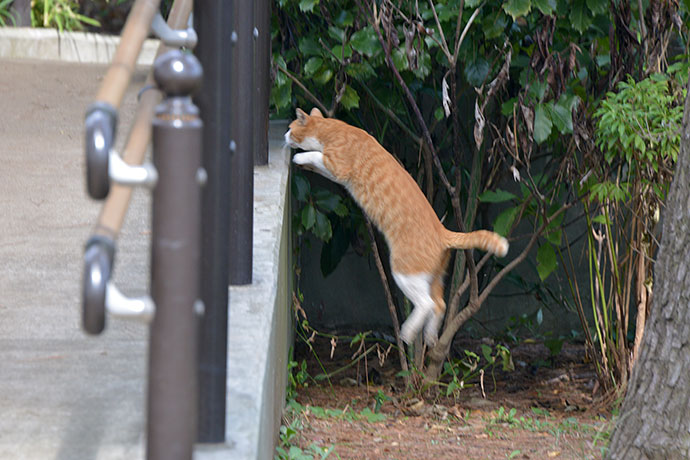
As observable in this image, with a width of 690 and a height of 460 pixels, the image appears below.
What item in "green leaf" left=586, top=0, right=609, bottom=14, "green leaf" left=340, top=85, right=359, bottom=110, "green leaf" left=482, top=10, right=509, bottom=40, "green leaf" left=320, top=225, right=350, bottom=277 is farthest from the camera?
"green leaf" left=320, top=225, right=350, bottom=277

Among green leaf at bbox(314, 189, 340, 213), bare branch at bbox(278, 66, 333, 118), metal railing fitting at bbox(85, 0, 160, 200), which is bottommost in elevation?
green leaf at bbox(314, 189, 340, 213)

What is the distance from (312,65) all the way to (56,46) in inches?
113

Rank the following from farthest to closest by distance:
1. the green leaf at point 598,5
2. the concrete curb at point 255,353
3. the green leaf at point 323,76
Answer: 1. the green leaf at point 323,76
2. the green leaf at point 598,5
3. the concrete curb at point 255,353

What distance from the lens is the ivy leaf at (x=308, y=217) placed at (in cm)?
462

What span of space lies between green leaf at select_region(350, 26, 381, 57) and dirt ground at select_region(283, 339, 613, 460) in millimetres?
1787

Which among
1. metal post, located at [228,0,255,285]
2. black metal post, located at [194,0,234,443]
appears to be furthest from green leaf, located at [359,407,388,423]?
black metal post, located at [194,0,234,443]

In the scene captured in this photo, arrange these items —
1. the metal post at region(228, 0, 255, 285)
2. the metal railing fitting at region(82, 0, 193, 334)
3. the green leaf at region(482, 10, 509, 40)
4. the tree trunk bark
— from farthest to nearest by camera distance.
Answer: the green leaf at region(482, 10, 509, 40) < the tree trunk bark < the metal post at region(228, 0, 255, 285) < the metal railing fitting at region(82, 0, 193, 334)

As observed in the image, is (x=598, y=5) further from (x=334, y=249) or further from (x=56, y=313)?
(x=56, y=313)

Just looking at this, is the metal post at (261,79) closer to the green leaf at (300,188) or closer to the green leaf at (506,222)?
the green leaf at (300,188)

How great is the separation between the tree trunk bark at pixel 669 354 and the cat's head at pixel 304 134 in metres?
2.19

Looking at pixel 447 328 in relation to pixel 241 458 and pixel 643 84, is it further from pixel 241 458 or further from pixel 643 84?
pixel 241 458

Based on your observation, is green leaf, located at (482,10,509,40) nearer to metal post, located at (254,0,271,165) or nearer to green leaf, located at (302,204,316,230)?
metal post, located at (254,0,271,165)

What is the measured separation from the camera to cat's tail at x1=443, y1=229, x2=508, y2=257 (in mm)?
3686

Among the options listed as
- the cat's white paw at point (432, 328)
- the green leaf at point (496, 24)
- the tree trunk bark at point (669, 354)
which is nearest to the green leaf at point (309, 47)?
the green leaf at point (496, 24)
